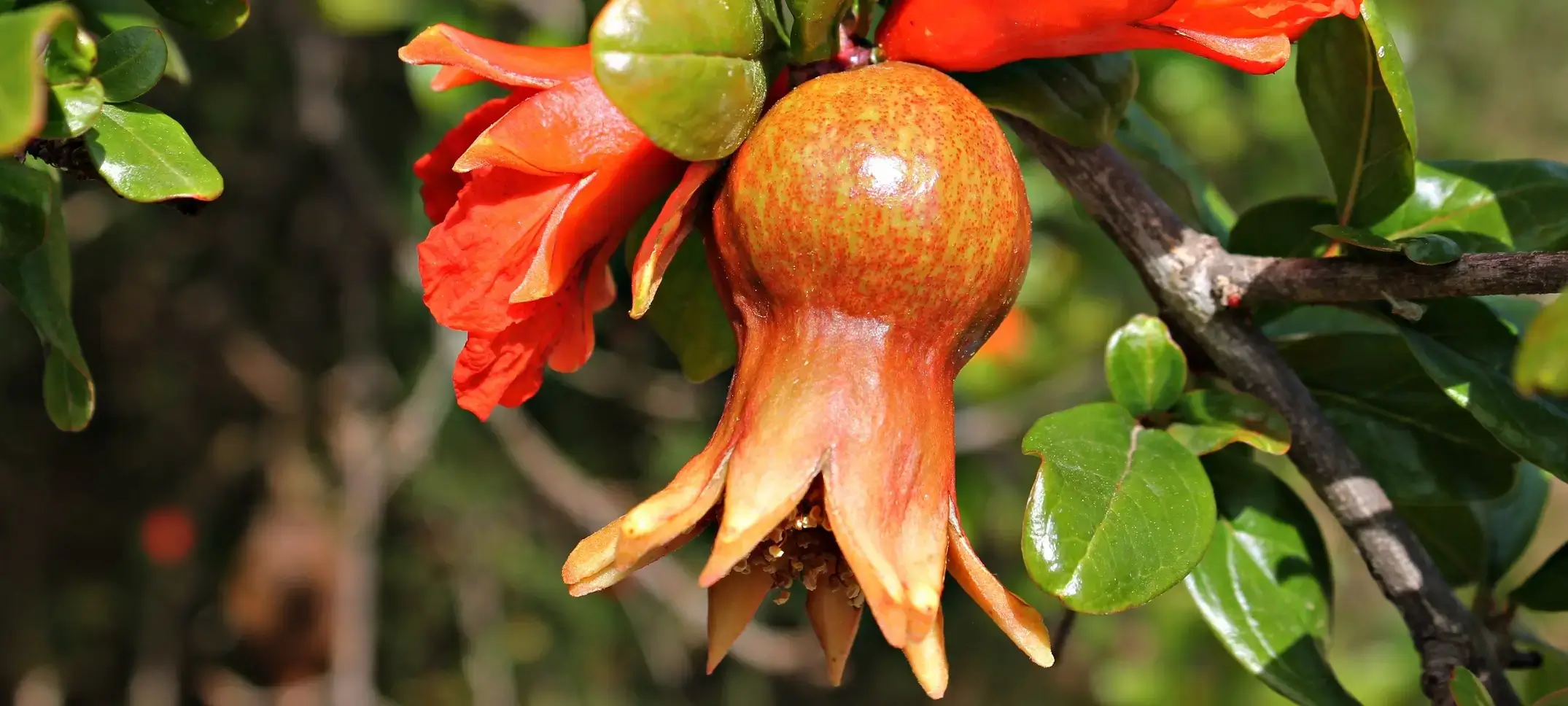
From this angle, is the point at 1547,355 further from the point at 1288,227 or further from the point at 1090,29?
the point at 1288,227

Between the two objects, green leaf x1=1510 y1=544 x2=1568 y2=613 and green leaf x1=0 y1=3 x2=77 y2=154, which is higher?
green leaf x1=0 y1=3 x2=77 y2=154

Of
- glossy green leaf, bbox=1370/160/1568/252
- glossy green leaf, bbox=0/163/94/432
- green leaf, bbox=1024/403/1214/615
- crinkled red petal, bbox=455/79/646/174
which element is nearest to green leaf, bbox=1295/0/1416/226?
glossy green leaf, bbox=1370/160/1568/252

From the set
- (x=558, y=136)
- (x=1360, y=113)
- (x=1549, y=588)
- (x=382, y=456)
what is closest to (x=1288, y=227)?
(x=1360, y=113)

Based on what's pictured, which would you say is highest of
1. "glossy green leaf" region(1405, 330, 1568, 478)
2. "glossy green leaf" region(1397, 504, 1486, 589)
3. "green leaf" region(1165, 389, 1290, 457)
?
"glossy green leaf" region(1405, 330, 1568, 478)

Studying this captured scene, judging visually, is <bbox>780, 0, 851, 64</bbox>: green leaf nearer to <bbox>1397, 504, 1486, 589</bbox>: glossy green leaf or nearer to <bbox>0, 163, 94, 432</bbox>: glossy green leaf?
<bbox>0, 163, 94, 432</bbox>: glossy green leaf

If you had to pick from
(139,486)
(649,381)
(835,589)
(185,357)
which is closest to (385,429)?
(649,381)

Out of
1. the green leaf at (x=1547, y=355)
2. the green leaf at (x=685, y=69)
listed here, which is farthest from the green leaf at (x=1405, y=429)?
the green leaf at (x=685, y=69)
